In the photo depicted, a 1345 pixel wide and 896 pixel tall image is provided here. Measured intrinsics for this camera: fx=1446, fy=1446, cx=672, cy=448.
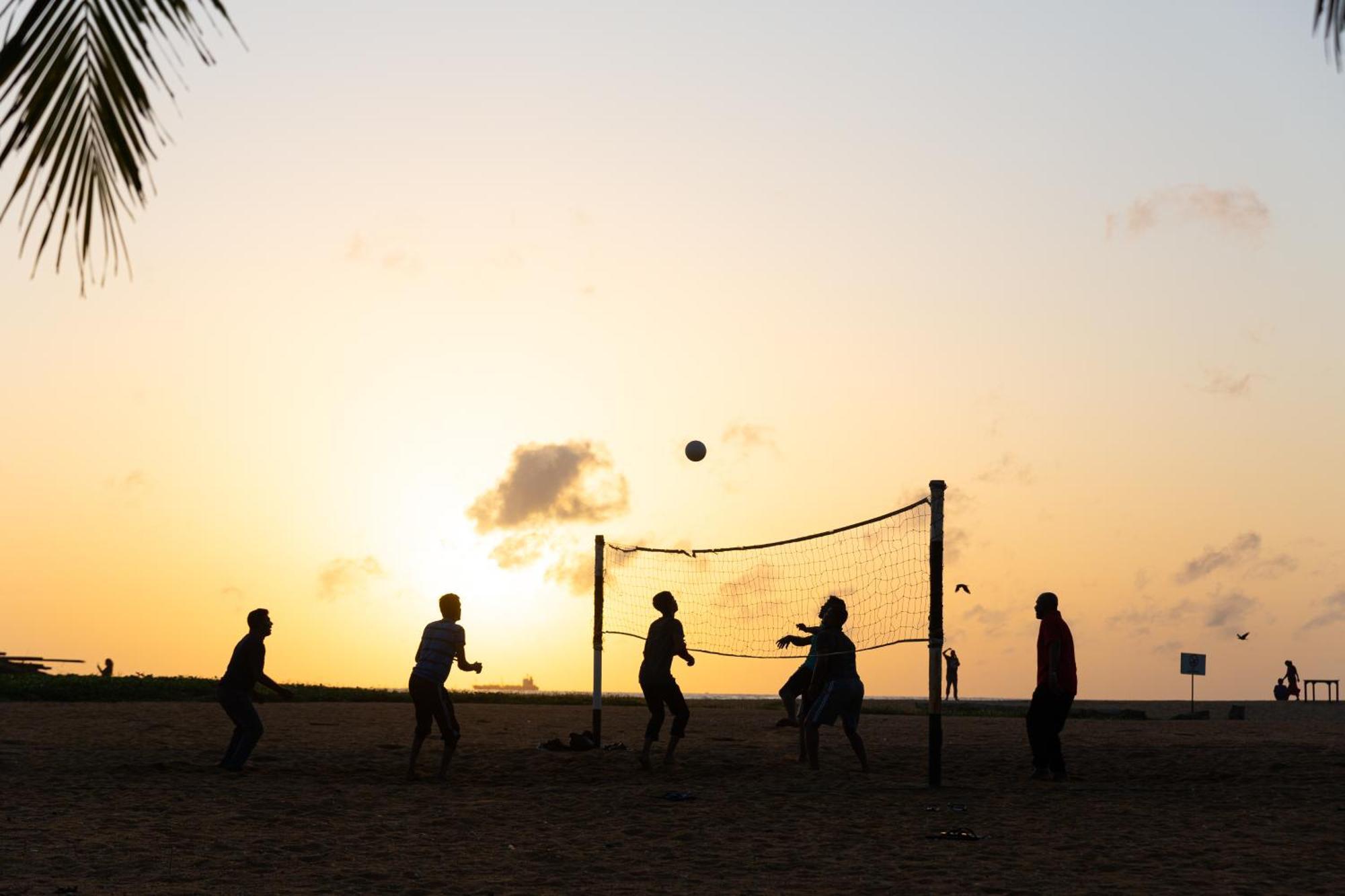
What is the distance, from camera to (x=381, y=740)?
61.6 ft

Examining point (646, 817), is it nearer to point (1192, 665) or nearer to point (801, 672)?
point (801, 672)

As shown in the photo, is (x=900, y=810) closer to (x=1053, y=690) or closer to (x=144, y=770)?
(x=1053, y=690)

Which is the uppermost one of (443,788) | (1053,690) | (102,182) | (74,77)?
(74,77)

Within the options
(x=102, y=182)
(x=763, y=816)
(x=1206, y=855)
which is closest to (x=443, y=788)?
→ (x=763, y=816)

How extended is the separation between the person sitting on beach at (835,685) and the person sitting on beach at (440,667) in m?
3.60

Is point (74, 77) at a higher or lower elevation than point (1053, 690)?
higher

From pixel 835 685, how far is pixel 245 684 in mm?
5995

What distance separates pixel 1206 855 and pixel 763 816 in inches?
141

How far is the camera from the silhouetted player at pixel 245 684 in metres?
14.6


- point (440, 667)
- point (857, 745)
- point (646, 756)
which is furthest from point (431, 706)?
point (857, 745)

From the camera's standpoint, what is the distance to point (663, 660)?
1510 centimetres

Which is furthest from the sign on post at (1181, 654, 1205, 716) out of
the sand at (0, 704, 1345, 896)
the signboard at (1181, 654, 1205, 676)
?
the sand at (0, 704, 1345, 896)

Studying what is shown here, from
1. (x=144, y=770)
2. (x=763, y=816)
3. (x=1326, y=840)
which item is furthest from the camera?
(x=144, y=770)

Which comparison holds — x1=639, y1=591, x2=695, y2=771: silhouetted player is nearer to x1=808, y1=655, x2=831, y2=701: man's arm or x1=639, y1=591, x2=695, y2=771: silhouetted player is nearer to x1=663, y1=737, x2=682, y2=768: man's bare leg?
x1=663, y1=737, x2=682, y2=768: man's bare leg
